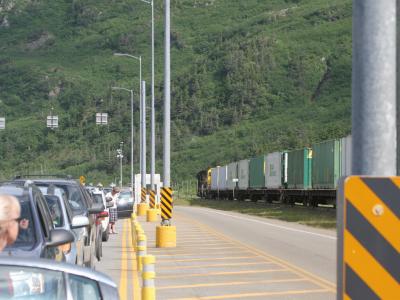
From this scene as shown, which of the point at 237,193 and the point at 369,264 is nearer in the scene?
the point at 369,264

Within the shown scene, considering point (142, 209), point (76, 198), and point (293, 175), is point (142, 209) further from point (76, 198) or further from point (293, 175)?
point (76, 198)

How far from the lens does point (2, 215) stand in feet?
22.1

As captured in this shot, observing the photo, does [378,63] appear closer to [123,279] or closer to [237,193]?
[123,279]

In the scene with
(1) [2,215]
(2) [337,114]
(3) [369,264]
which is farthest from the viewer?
(2) [337,114]

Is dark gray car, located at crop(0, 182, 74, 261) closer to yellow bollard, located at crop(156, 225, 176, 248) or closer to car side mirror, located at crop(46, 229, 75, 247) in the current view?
car side mirror, located at crop(46, 229, 75, 247)

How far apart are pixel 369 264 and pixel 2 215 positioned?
A: 8.88 feet

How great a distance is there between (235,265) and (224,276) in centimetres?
238

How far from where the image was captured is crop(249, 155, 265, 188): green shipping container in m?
67.0

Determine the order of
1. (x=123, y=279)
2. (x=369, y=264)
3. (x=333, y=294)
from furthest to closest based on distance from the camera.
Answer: (x=123, y=279) < (x=333, y=294) < (x=369, y=264)

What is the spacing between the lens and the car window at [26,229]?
9.30 meters

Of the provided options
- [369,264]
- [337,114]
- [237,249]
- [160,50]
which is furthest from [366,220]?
[160,50]

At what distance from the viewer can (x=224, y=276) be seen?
18078mm

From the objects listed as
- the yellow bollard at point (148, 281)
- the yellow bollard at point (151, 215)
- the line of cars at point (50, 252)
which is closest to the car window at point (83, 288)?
the line of cars at point (50, 252)

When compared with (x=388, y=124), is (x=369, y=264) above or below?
below
